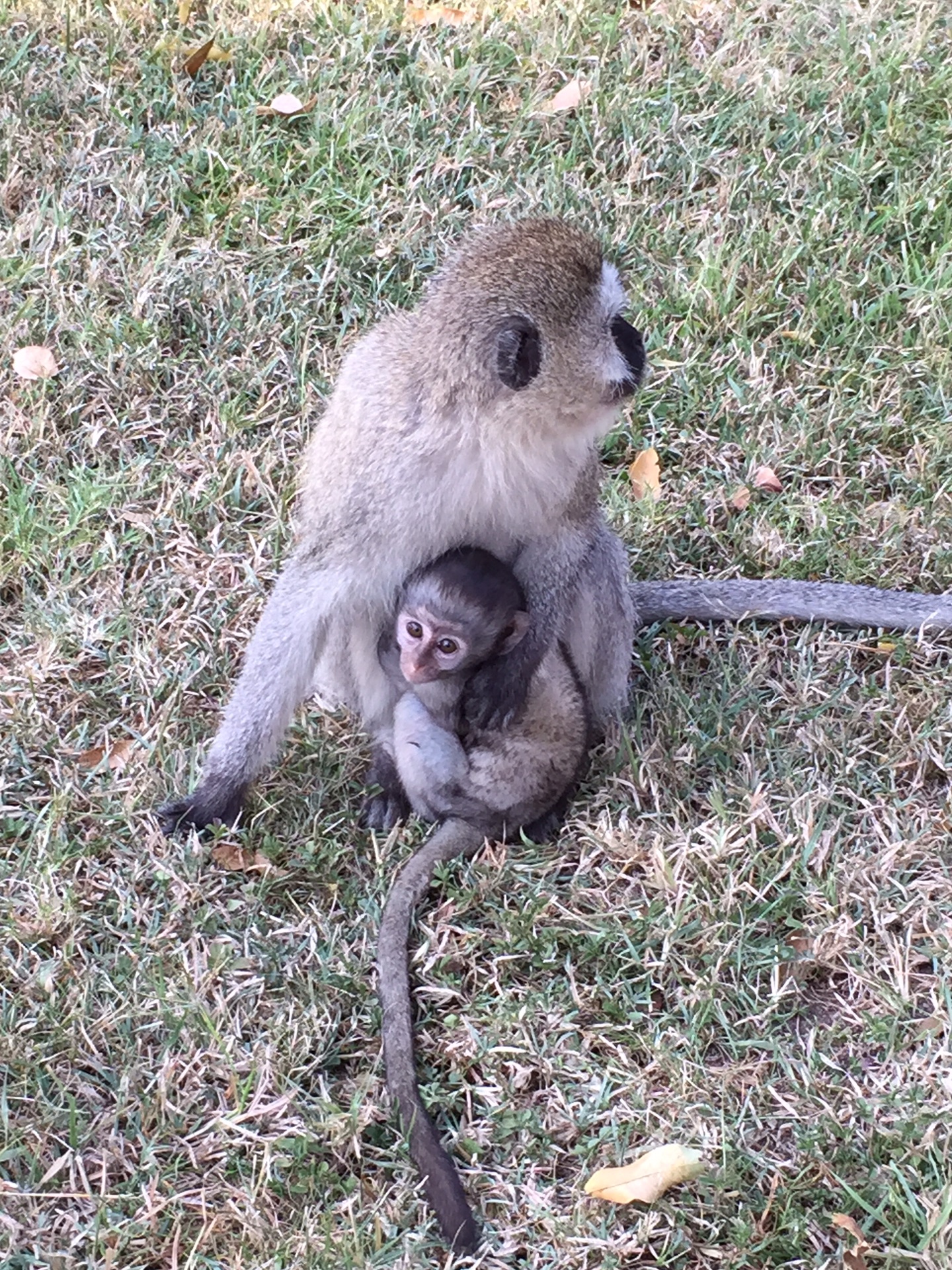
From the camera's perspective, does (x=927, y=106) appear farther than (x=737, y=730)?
Yes

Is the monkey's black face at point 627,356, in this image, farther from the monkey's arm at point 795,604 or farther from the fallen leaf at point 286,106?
the fallen leaf at point 286,106

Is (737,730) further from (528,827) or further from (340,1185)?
(340,1185)

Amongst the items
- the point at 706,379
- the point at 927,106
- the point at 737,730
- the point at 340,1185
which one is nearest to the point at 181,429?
the point at 706,379

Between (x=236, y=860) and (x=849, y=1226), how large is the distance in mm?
1693

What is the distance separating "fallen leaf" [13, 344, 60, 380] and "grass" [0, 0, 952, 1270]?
0.22 feet

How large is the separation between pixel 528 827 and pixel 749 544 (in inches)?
55.4

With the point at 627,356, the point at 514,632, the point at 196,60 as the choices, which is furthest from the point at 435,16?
the point at 514,632

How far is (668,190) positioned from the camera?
227 inches

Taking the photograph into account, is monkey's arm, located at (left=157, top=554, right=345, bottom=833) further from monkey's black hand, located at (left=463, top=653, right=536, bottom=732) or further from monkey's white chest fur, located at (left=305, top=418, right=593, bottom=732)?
monkey's black hand, located at (left=463, top=653, right=536, bottom=732)

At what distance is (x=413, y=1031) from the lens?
10.9ft

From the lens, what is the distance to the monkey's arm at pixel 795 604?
14.3 ft

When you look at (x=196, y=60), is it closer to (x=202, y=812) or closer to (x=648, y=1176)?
(x=202, y=812)

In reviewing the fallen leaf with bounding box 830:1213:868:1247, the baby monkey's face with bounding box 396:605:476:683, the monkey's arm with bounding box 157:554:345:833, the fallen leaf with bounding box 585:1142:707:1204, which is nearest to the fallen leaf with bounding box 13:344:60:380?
the monkey's arm with bounding box 157:554:345:833

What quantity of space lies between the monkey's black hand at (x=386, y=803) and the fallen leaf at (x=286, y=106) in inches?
119
